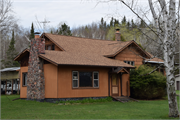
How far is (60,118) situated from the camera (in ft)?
33.9

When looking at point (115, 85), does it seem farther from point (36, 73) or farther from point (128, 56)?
point (36, 73)

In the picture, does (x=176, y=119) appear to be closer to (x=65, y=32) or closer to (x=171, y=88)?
(x=171, y=88)

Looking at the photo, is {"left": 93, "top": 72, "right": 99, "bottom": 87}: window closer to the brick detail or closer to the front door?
the front door

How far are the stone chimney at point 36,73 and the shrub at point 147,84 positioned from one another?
8.18 metres

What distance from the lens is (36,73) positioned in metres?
17.4

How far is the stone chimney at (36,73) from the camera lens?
17.1 m

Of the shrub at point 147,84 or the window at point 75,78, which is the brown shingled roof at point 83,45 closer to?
the shrub at point 147,84

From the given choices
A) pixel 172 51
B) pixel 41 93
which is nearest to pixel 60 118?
pixel 172 51

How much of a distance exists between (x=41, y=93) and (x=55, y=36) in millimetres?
7469

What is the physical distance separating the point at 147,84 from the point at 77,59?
22.0 ft

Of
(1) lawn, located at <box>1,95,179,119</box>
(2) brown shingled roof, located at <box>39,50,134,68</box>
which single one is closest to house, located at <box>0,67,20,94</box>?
(2) brown shingled roof, located at <box>39,50,134,68</box>

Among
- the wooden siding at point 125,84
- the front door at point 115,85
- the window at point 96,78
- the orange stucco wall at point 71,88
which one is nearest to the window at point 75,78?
the orange stucco wall at point 71,88

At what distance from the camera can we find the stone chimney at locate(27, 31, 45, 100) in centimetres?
1707

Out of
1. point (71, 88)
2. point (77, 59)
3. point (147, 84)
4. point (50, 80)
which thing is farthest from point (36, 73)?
point (147, 84)
